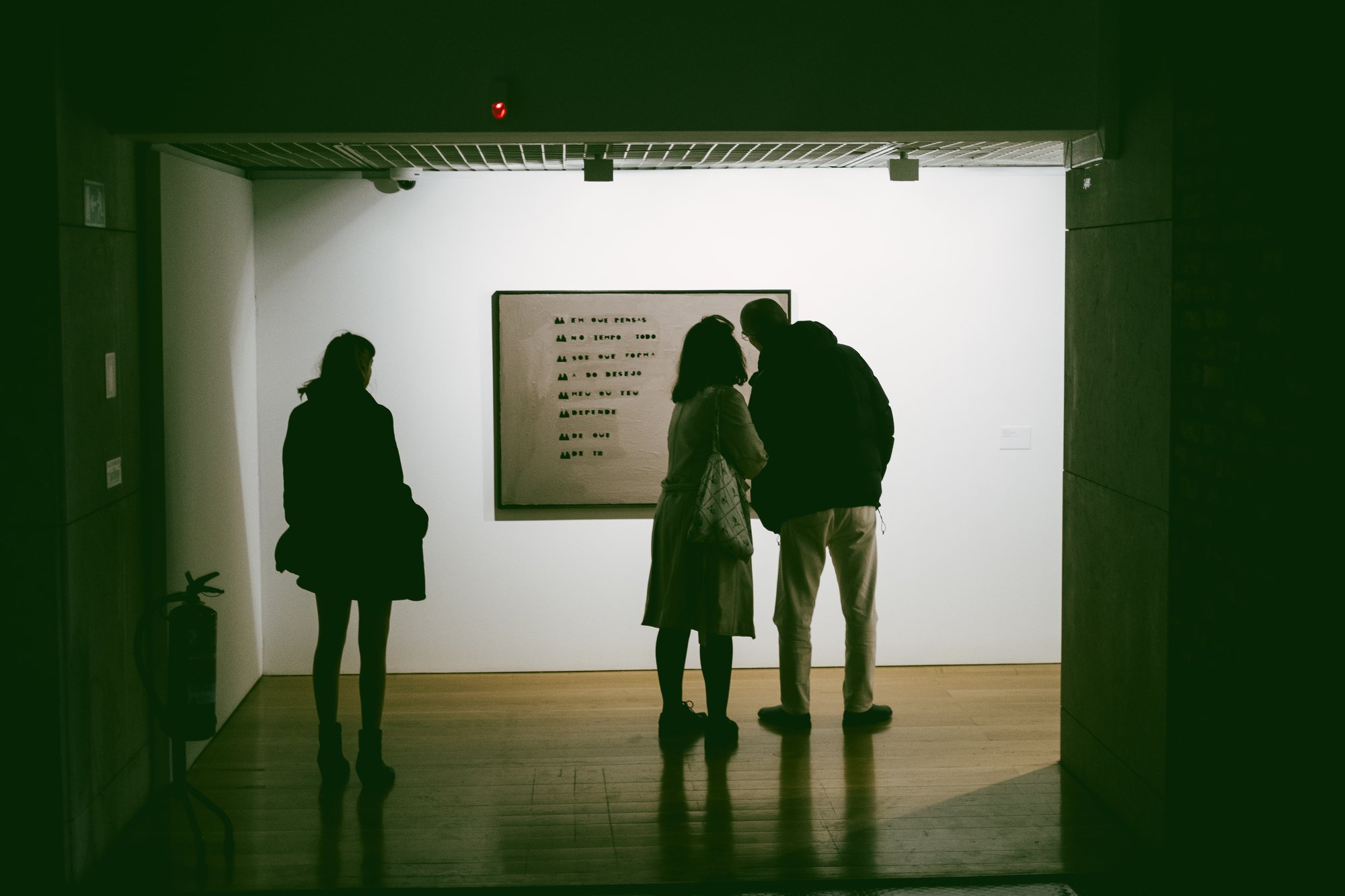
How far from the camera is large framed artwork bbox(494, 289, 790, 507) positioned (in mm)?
6086

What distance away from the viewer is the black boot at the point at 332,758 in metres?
4.70

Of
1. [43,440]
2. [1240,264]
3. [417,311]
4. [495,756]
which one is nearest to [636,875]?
[495,756]

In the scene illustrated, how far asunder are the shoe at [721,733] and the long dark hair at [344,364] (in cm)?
194

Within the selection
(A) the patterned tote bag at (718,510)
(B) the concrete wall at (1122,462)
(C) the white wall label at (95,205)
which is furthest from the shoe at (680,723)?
(C) the white wall label at (95,205)

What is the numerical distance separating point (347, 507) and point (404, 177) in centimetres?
183

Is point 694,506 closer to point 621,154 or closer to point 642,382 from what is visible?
point 642,382

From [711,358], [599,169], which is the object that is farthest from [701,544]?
[599,169]

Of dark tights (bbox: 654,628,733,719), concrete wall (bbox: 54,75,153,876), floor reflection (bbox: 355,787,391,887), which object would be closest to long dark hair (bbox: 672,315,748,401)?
dark tights (bbox: 654,628,733,719)

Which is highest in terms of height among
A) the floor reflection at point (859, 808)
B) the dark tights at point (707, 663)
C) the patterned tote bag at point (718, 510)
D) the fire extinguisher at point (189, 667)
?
the patterned tote bag at point (718, 510)

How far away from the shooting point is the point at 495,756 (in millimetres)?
5059

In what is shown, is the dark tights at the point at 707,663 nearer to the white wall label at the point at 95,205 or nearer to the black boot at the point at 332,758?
the black boot at the point at 332,758

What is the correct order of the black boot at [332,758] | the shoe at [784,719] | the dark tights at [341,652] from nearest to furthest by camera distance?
1. the dark tights at [341,652]
2. the black boot at [332,758]
3. the shoe at [784,719]

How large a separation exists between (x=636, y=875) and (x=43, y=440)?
85.8 inches

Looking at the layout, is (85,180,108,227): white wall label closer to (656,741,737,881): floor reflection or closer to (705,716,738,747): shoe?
(656,741,737,881): floor reflection
